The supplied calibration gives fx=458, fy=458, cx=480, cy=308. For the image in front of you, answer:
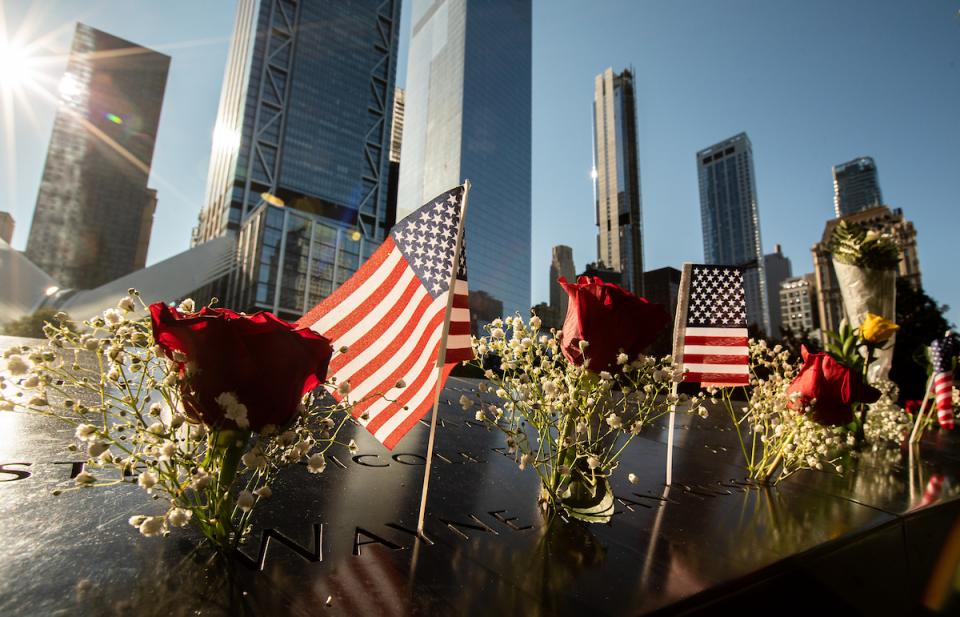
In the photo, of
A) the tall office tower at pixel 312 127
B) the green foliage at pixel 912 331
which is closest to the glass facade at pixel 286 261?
the tall office tower at pixel 312 127

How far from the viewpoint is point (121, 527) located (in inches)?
49.8

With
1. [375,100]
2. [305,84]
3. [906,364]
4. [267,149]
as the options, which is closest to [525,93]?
[375,100]

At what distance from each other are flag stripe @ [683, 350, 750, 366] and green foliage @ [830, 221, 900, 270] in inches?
143

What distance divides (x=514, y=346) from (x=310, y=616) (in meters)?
1.05

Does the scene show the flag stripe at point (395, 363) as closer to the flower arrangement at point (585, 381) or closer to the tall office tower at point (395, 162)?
the flower arrangement at point (585, 381)

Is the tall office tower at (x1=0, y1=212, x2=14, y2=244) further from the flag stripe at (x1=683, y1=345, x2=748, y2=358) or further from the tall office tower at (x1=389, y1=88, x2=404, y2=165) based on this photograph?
the flag stripe at (x1=683, y1=345, x2=748, y2=358)

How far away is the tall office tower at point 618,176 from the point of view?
300 feet

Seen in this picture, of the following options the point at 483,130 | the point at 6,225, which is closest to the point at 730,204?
the point at 483,130

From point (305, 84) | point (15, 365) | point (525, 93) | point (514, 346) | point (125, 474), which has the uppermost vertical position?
point (525, 93)

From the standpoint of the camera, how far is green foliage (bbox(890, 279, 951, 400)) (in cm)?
2178

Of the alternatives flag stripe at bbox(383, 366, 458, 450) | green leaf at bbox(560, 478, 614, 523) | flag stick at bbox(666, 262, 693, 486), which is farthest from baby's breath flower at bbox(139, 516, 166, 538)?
flag stick at bbox(666, 262, 693, 486)

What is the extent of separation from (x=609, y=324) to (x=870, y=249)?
503 centimetres

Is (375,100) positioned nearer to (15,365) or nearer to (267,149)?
(267,149)

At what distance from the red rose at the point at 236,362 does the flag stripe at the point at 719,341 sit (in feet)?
6.68
